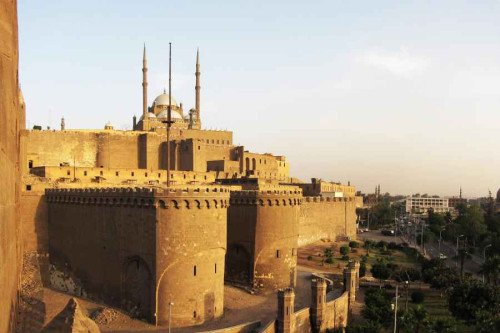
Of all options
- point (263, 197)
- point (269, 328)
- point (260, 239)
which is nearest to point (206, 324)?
point (269, 328)

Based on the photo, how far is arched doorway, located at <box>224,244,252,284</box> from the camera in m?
33.2

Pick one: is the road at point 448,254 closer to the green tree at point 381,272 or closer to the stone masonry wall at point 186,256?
the green tree at point 381,272

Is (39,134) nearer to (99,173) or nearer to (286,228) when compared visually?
(99,173)

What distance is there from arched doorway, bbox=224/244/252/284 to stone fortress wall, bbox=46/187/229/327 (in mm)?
6538

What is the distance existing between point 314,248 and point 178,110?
34.1 meters

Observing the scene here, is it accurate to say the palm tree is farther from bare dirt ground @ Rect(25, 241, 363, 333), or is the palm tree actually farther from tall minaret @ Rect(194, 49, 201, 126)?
tall minaret @ Rect(194, 49, 201, 126)

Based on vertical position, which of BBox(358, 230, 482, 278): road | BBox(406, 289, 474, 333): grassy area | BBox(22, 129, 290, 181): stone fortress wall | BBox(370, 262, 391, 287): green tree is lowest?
BBox(358, 230, 482, 278): road

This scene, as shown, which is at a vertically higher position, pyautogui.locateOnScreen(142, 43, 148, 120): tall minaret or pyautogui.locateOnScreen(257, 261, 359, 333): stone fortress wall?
pyautogui.locateOnScreen(142, 43, 148, 120): tall minaret

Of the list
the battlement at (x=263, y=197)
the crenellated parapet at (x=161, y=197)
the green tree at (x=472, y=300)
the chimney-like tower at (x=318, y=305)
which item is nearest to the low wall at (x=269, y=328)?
the chimney-like tower at (x=318, y=305)

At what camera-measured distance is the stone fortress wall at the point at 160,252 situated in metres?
24.1

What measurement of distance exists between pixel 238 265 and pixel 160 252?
10.7 m

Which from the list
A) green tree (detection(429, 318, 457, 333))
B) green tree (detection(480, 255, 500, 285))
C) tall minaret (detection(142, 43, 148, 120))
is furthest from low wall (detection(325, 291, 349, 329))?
tall minaret (detection(142, 43, 148, 120))

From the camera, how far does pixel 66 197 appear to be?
105ft

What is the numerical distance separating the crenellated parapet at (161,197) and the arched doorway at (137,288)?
3325 mm
